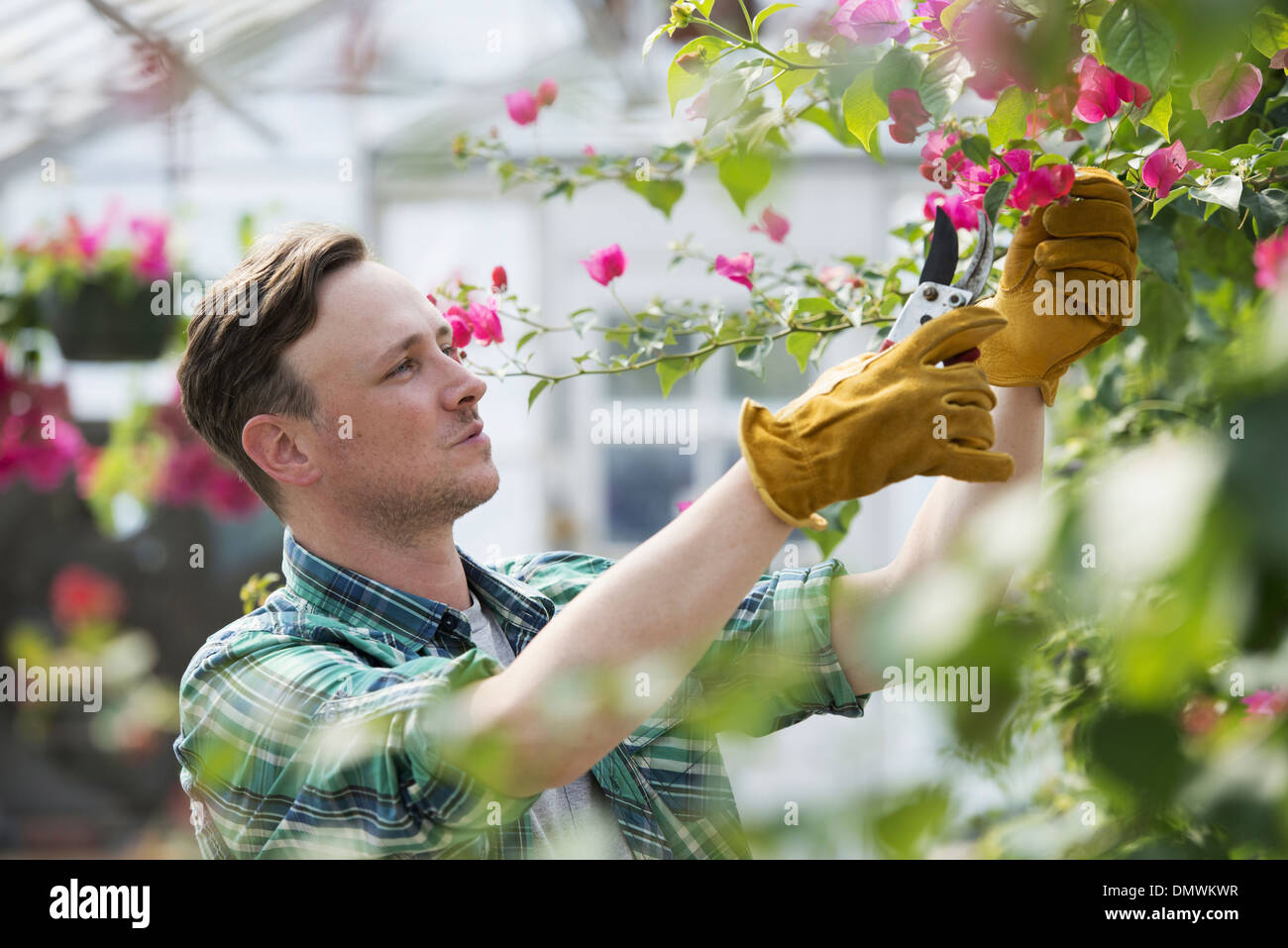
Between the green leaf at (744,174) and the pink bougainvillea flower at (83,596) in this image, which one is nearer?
the green leaf at (744,174)

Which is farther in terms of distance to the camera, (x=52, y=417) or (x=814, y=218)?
(x=814, y=218)

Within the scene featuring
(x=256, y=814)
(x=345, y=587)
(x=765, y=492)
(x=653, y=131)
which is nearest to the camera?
(x=765, y=492)

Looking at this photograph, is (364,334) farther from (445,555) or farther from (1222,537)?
(1222,537)

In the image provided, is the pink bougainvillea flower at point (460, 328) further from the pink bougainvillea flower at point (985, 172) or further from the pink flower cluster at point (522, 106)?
the pink bougainvillea flower at point (985, 172)

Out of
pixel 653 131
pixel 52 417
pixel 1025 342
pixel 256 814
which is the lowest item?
pixel 256 814

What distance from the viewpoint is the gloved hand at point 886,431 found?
2.10ft

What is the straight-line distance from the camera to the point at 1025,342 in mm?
833

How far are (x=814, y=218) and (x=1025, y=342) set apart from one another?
157 inches

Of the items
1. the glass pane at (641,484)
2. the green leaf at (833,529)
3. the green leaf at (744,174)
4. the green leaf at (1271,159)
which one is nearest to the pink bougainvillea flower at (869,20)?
the green leaf at (1271,159)

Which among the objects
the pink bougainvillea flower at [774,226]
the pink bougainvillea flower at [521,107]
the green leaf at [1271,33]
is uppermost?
the pink bougainvillea flower at [521,107]

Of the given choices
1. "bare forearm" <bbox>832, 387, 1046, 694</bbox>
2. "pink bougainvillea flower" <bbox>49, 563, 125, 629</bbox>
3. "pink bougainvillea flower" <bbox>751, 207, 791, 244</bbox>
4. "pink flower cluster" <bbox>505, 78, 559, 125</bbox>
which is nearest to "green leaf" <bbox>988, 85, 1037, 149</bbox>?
"bare forearm" <bbox>832, 387, 1046, 694</bbox>

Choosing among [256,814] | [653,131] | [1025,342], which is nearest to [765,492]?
[1025,342]

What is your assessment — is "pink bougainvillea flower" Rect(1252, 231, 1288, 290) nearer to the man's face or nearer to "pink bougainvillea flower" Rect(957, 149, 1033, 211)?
"pink bougainvillea flower" Rect(957, 149, 1033, 211)

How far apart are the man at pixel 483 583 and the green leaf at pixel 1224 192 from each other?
0.07 m
